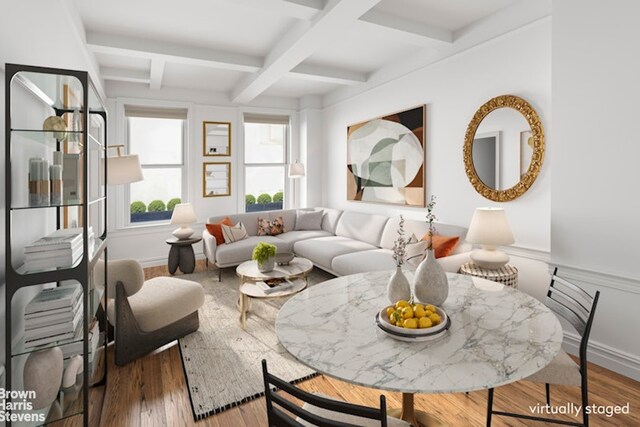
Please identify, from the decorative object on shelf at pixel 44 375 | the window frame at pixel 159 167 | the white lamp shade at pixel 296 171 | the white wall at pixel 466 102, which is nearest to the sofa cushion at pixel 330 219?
the white wall at pixel 466 102

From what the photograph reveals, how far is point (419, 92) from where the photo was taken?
165 inches

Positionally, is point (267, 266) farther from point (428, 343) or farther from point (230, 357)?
point (428, 343)

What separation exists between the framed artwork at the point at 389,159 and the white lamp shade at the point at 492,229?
55.2 inches

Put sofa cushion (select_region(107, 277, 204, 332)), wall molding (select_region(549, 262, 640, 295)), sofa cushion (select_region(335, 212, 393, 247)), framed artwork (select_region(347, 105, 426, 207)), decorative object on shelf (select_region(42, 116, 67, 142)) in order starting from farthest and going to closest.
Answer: sofa cushion (select_region(335, 212, 393, 247))
framed artwork (select_region(347, 105, 426, 207))
sofa cushion (select_region(107, 277, 204, 332))
wall molding (select_region(549, 262, 640, 295))
decorative object on shelf (select_region(42, 116, 67, 142))

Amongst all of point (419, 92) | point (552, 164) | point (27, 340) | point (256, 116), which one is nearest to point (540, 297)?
point (552, 164)

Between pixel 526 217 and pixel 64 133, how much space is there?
11.2 ft

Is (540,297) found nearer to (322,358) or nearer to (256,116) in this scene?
(322,358)

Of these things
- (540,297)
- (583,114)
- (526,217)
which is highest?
(583,114)

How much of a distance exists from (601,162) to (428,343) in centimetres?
202

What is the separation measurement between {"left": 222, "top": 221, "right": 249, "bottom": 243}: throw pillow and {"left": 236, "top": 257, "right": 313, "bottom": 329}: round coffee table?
50.9 inches

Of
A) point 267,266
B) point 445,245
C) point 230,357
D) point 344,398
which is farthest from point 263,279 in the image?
point 445,245

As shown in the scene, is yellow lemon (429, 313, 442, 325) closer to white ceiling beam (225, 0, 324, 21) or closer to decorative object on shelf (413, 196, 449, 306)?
decorative object on shelf (413, 196, 449, 306)

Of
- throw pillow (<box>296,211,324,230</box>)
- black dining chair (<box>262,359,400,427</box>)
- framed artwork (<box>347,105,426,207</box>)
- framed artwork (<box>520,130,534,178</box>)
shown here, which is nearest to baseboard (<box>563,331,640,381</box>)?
framed artwork (<box>520,130,534,178</box>)

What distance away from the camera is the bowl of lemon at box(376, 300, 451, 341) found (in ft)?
4.17
